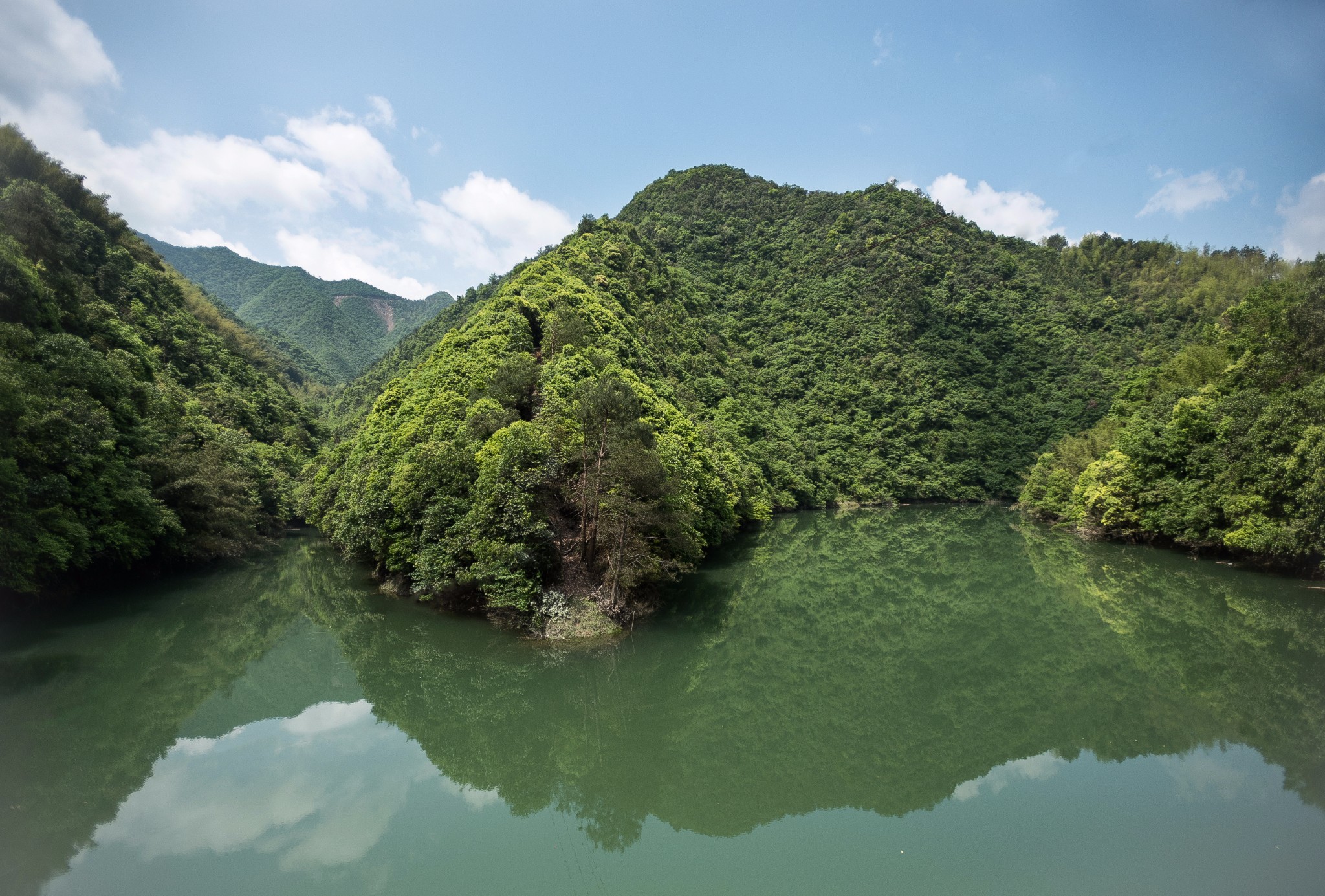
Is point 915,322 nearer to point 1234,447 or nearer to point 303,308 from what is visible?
point 1234,447

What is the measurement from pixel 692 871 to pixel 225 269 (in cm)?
22925

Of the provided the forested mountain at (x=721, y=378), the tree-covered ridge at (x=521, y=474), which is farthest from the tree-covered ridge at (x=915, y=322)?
the tree-covered ridge at (x=521, y=474)

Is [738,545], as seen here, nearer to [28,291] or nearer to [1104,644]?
[1104,644]

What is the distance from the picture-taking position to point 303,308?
171500mm

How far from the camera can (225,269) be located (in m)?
191

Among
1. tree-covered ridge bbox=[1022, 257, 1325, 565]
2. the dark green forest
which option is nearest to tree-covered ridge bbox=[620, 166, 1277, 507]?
the dark green forest

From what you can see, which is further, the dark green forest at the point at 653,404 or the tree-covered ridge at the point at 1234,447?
the tree-covered ridge at the point at 1234,447

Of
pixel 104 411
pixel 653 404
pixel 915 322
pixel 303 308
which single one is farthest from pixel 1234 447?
pixel 303 308

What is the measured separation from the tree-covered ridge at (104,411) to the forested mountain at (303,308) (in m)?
A: 101

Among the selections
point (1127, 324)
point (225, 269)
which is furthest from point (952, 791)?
point (225, 269)

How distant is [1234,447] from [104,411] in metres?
44.7

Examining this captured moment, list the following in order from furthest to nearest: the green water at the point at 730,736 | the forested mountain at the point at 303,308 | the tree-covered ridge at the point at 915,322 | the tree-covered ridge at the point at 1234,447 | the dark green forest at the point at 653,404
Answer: the forested mountain at the point at 303,308
the tree-covered ridge at the point at 915,322
the tree-covered ridge at the point at 1234,447
the dark green forest at the point at 653,404
the green water at the point at 730,736

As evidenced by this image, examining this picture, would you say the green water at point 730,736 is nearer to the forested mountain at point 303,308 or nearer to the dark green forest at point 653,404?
the dark green forest at point 653,404

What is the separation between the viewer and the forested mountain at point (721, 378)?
20.9 meters
